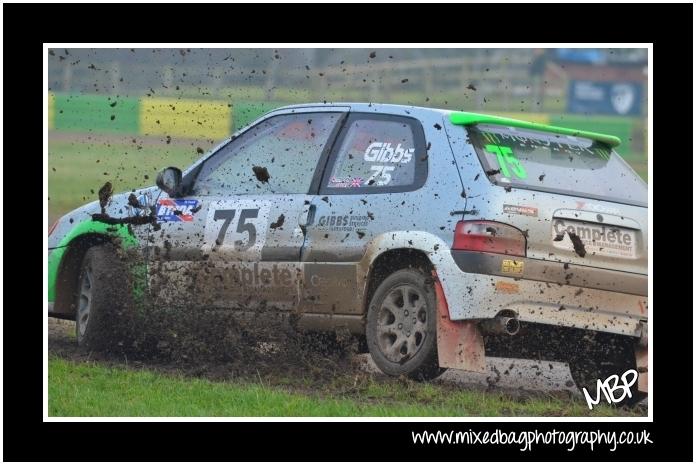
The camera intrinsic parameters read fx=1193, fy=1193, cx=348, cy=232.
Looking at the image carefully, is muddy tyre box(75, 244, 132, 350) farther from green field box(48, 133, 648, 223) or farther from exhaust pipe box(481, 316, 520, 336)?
green field box(48, 133, 648, 223)

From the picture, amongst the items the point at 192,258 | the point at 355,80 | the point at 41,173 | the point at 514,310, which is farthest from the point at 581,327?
the point at 355,80

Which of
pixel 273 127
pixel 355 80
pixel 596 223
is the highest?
pixel 355 80

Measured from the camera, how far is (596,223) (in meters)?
7.24

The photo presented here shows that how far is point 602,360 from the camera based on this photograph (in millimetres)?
7609

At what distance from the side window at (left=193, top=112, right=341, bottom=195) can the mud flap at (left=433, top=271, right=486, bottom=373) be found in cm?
153

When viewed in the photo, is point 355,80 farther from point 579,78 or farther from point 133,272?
point 133,272

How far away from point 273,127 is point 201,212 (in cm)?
79

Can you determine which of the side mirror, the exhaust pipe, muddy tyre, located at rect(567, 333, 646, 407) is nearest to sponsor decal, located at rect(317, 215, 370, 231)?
the exhaust pipe

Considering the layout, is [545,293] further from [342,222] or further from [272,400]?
[272,400]

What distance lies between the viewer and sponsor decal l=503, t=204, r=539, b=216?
7.02 metres

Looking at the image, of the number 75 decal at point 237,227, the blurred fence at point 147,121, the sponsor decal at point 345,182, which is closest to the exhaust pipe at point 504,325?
the sponsor decal at point 345,182

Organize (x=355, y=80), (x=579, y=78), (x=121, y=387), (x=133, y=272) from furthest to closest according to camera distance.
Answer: (x=579, y=78), (x=355, y=80), (x=133, y=272), (x=121, y=387)

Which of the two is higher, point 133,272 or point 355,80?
point 355,80

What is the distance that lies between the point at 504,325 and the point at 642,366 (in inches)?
41.2
